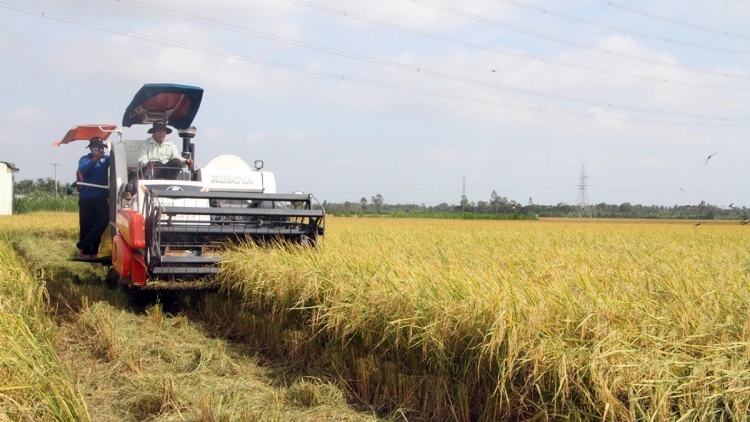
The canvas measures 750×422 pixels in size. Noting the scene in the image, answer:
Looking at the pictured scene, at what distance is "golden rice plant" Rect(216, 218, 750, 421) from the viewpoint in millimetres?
3275

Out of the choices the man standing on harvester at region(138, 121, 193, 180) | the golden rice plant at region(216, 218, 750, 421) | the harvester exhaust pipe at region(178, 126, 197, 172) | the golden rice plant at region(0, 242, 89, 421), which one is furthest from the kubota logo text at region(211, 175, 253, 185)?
the golden rice plant at region(0, 242, 89, 421)

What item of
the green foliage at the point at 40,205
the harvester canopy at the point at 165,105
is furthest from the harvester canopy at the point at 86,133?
the green foliage at the point at 40,205

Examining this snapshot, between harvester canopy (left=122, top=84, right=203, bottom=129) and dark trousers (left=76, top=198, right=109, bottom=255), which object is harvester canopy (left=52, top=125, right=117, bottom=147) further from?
dark trousers (left=76, top=198, right=109, bottom=255)

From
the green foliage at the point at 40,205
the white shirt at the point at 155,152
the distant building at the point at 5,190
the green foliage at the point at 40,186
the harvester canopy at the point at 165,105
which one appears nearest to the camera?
the white shirt at the point at 155,152

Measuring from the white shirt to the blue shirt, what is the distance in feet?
5.11

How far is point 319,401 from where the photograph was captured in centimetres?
450

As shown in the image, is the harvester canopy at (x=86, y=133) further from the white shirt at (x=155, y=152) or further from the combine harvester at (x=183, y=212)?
the white shirt at (x=155, y=152)

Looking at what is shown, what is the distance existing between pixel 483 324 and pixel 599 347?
81 centimetres

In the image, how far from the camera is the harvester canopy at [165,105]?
10.1 m

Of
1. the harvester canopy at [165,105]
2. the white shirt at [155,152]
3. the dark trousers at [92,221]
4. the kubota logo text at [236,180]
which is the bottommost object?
the dark trousers at [92,221]

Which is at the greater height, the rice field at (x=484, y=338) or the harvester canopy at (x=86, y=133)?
the harvester canopy at (x=86, y=133)

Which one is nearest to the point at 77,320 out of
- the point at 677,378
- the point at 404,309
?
the point at 404,309

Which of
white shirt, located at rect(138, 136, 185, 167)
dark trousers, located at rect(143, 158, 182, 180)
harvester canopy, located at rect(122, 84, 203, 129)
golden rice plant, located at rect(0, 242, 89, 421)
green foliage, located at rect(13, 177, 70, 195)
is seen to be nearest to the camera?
golden rice plant, located at rect(0, 242, 89, 421)

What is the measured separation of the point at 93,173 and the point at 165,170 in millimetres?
1823
